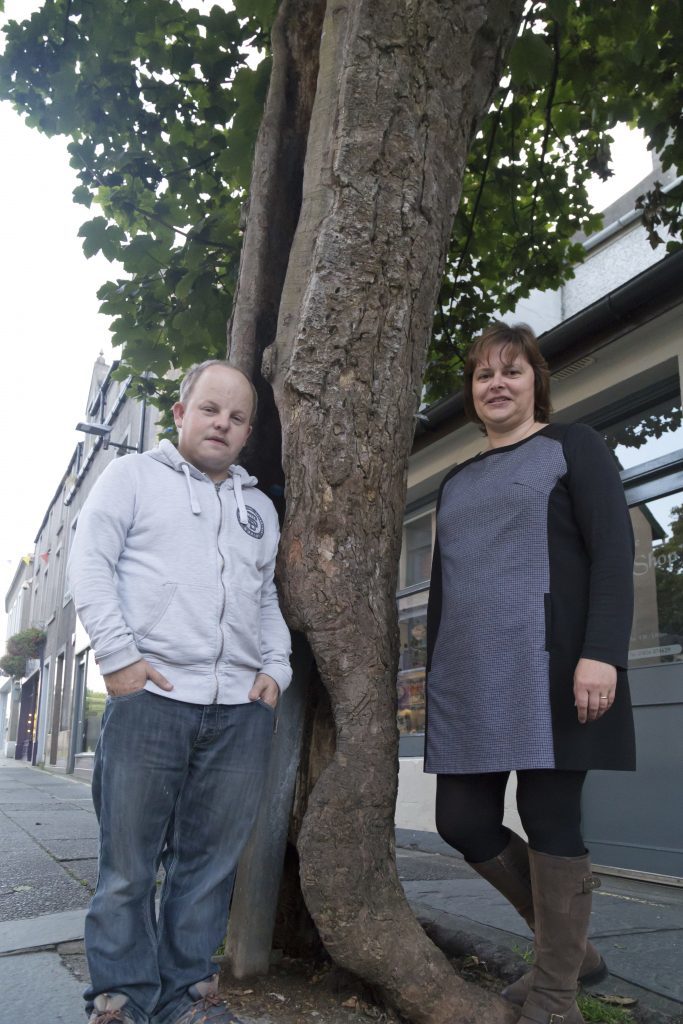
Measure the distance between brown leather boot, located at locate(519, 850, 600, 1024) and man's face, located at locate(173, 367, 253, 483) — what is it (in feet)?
4.68

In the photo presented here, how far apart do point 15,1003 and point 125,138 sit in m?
5.22

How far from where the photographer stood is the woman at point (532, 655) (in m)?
2.29

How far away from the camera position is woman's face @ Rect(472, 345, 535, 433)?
9.02 feet

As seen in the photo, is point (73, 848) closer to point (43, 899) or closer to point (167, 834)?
point (43, 899)

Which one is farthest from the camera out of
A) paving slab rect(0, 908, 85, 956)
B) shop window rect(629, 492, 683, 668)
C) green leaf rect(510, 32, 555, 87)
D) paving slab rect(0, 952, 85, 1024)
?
shop window rect(629, 492, 683, 668)

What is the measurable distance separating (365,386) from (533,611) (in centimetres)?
86

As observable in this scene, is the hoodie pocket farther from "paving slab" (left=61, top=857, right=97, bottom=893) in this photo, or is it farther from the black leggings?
"paving slab" (left=61, top=857, right=97, bottom=893)

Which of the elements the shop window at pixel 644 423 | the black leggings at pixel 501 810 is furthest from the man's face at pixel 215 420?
the shop window at pixel 644 423

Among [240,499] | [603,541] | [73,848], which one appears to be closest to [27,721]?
[73,848]

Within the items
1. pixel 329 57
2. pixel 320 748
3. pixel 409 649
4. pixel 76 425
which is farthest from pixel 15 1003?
pixel 76 425

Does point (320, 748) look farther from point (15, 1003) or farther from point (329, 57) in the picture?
point (329, 57)

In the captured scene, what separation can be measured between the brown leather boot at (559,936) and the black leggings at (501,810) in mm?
49

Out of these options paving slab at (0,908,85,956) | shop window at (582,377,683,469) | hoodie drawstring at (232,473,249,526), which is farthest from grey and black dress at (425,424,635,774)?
shop window at (582,377,683,469)

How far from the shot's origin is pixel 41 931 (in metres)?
3.38
